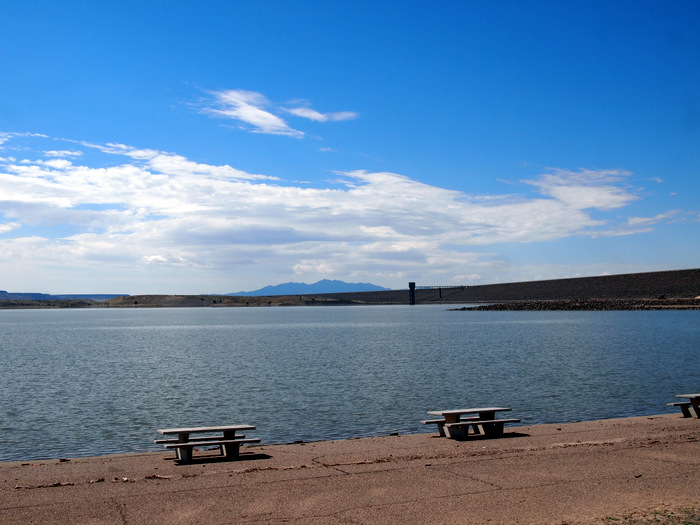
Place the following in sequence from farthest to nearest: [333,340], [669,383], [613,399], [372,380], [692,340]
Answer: [333,340]
[692,340]
[372,380]
[669,383]
[613,399]

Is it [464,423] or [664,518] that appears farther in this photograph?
[464,423]

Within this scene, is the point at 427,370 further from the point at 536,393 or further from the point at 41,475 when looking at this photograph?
the point at 41,475

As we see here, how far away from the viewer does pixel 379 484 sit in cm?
1046

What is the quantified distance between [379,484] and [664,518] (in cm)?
415

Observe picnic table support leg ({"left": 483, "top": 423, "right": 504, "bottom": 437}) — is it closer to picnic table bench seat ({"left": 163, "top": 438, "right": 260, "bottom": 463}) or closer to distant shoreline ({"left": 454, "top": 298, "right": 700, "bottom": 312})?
picnic table bench seat ({"left": 163, "top": 438, "right": 260, "bottom": 463})

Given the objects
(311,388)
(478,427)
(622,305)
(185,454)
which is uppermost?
(185,454)

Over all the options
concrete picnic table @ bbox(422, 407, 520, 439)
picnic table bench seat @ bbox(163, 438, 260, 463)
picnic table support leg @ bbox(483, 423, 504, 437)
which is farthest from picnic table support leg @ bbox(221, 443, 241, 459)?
picnic table support leg @ bbox(483, 423, 504, 437)

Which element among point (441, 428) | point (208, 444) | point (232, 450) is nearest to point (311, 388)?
point (441, 428)

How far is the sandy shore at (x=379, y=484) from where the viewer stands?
8.81 meters

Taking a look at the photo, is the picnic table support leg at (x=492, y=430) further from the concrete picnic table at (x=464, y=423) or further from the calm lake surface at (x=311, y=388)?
the calm lake surface at (x=311, y=388)

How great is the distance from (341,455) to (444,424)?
3290 mm

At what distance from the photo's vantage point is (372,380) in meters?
28.7

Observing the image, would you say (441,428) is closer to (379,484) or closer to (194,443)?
(379,484)

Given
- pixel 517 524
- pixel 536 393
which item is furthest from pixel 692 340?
pixel 517 524
